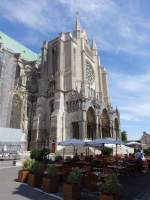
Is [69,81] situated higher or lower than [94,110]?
higher

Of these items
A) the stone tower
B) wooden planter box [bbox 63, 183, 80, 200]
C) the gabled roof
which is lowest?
wooden planter box [bbox 63, 183, 80, 200]

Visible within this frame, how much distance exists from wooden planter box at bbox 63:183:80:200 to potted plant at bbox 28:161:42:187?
8.16 ft

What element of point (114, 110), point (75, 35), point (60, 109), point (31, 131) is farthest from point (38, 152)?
point (75, 35)

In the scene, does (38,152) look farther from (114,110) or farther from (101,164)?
(114,110)

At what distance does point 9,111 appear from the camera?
39094mm

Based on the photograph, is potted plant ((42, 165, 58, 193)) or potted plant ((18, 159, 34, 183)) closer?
potted plant ((42, 165, 58, 193))

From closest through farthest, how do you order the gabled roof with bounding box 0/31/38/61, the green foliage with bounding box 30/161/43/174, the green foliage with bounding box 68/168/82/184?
the green foliage with bounding box 68/168/82/184 < the green foliage with bounding box 30/161/43/174 < the gabled roof with bounding box 0/31/38/61

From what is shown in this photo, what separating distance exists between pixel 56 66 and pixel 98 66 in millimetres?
12628

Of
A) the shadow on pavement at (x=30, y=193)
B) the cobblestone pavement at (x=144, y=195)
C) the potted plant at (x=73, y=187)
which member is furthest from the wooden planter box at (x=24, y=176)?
the cobblestone pavement at (x=144, y=195)

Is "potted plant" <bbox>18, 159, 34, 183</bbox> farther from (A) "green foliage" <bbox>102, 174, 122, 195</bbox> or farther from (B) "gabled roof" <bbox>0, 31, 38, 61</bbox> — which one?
(B) "gabled roof" <bbox>0, 31, 38, 61</bbox>

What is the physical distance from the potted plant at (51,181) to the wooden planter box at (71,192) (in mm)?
1305

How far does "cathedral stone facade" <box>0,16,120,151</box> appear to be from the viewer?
3972cm

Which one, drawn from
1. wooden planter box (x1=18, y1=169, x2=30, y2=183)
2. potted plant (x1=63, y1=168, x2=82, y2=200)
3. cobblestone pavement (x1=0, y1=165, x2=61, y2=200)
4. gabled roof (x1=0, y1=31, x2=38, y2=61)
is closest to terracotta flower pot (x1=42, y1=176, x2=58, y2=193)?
cobblestone pavement (x1=0, y1=165, x2=61, y2=200)

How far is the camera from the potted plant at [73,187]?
7551 mm
